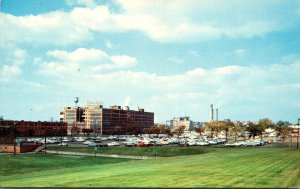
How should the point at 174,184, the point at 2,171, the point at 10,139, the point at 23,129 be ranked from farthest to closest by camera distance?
the point at 23,129, the point at 10,139, the point at 2,171, the point at 174,184

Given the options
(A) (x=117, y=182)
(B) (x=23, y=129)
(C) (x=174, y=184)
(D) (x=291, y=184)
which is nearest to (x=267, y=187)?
(D) (x=291, y=184)


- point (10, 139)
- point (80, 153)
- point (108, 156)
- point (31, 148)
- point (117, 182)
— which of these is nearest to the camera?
point (117, 182)

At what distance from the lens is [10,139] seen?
93.1 m

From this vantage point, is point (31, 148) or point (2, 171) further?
point (31, 148)

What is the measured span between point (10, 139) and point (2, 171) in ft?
149

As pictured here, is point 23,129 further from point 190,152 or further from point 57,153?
point 190,152

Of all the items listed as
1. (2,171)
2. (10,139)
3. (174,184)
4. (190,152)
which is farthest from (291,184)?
(10,139)

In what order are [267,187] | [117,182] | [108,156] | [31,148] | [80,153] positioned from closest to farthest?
[267,187]
[117,182]
[108,156]
[80,153]
[31,148]

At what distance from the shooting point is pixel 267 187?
915 inches

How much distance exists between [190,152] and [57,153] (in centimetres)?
2671

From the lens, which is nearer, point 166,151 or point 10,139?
point 166,151

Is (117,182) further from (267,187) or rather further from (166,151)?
(166,151)

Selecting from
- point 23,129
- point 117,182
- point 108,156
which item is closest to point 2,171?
point 108,156

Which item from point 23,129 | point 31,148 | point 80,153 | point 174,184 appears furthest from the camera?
point 23,129
